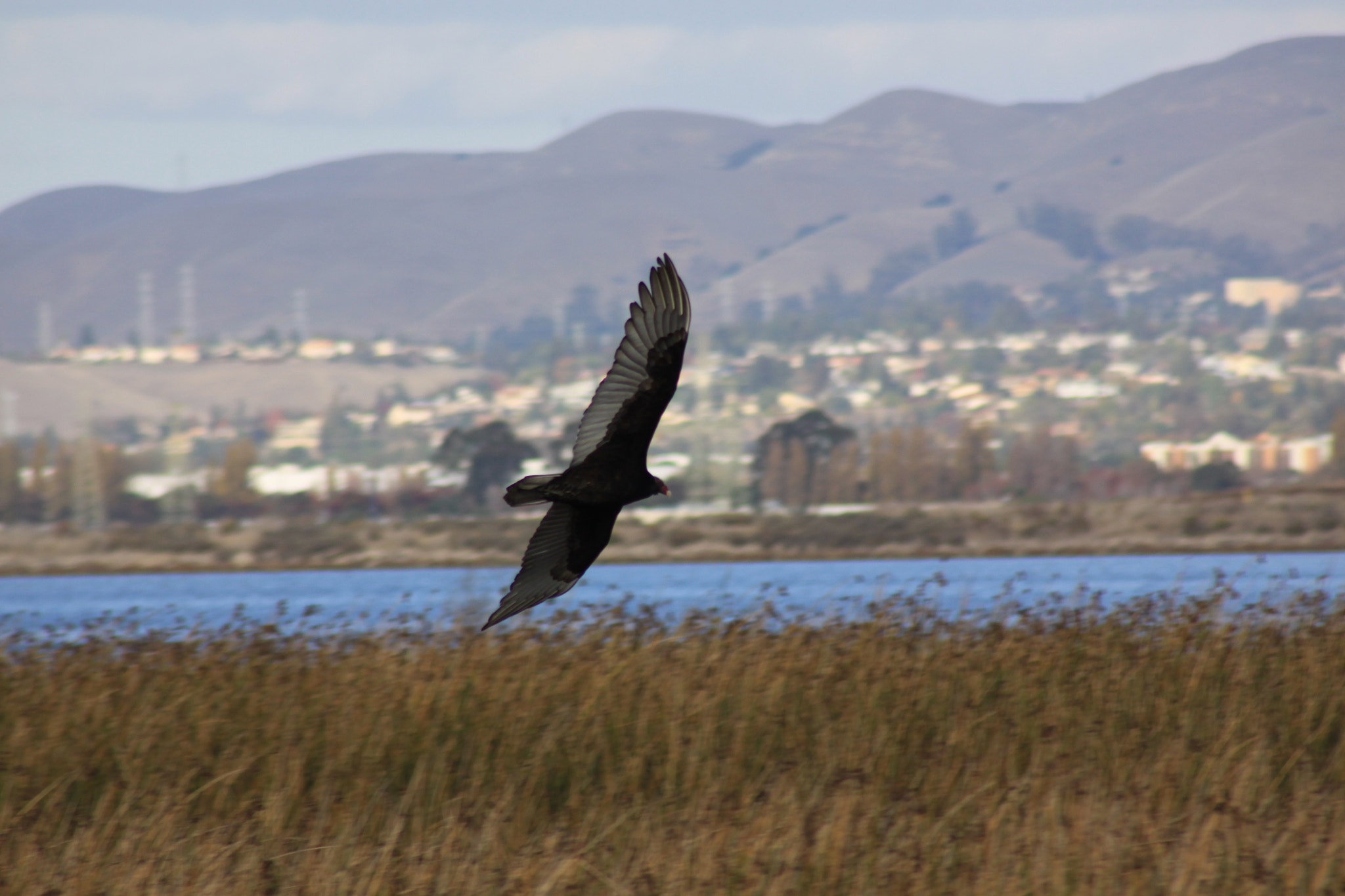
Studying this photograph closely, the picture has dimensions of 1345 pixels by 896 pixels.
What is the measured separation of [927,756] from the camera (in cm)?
840

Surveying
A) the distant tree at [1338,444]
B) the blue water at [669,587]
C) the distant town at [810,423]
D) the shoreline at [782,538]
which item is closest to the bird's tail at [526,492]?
the blue water at [669,587]

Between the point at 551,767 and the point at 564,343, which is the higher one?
the point at 564,343

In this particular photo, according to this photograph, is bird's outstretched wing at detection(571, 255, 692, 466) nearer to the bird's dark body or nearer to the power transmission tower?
the bird's dark body

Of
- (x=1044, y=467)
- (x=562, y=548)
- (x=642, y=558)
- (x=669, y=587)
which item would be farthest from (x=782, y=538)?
(x=562, y=548)

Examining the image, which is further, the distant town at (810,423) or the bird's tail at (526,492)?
the distant town at (810,423)

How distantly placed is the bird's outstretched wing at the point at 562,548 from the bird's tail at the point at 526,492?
2.31ft

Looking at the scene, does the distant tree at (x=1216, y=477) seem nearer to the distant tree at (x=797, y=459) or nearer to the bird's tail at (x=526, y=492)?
the distant tree at (x=797, y=459)

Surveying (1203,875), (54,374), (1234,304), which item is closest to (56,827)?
(1203,875)

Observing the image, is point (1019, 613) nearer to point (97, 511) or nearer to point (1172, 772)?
point (1172, 772)

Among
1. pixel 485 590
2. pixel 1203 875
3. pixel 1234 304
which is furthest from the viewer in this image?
pixel 1234 304

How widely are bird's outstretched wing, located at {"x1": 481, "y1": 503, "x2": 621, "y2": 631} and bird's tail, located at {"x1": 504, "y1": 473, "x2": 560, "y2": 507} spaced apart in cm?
70

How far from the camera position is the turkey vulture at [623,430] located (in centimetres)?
671

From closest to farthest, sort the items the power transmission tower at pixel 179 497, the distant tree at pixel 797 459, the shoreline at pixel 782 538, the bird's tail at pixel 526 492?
the bird's tail at pixel 526 492, the shoreline at pixel 782 538, the distant tree at pixel 797 459, the power transmission tower at pixel 179 497

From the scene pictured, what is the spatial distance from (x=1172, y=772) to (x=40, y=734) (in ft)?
20.3
